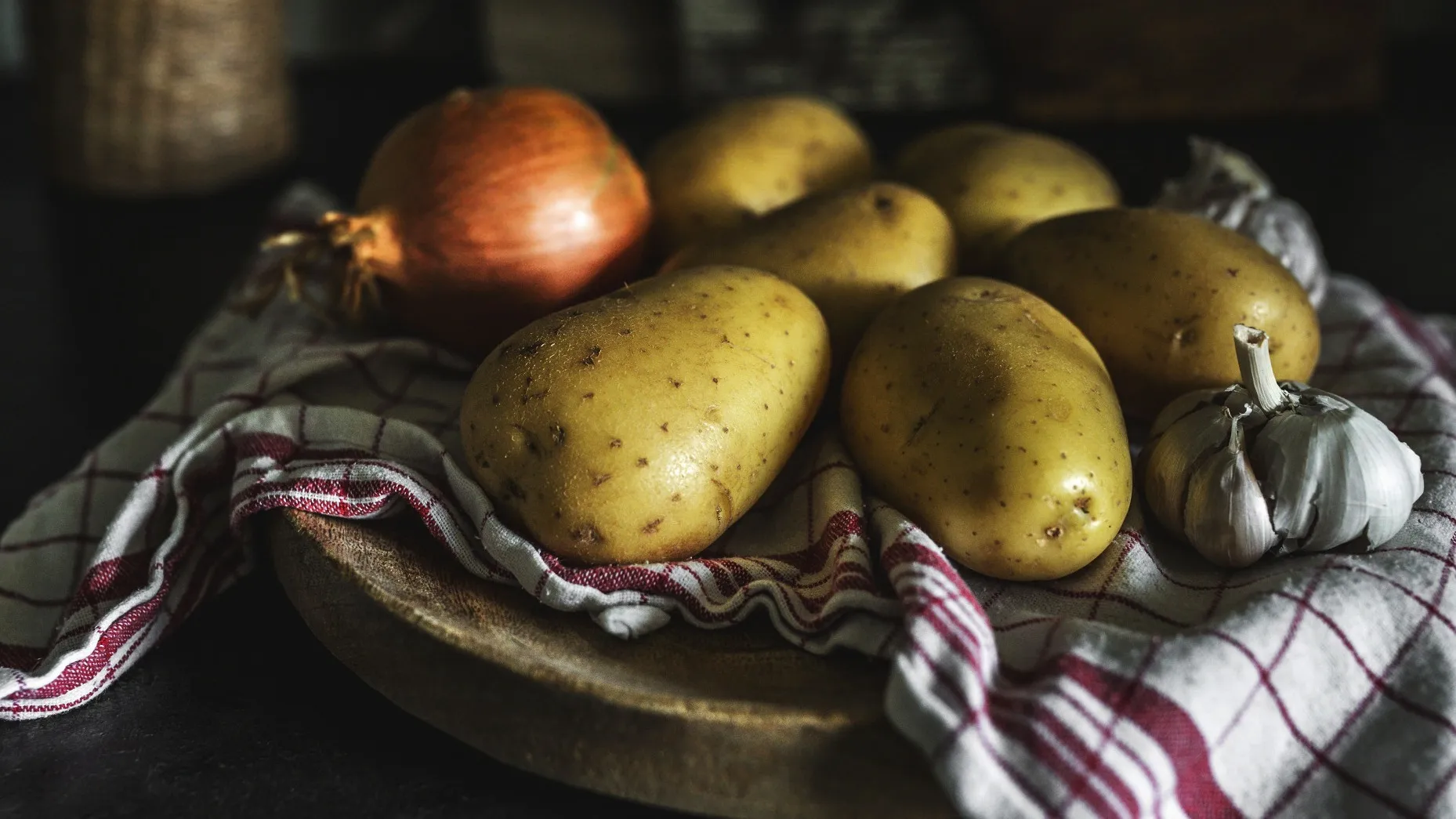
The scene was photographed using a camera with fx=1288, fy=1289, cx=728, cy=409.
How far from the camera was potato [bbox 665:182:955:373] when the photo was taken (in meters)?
0.91

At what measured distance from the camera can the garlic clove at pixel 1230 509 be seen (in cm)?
73

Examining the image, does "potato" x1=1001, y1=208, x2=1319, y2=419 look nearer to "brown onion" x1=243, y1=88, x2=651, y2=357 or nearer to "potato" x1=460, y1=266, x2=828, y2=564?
"potato" x1=460, y1=266, x2=828, y2=564

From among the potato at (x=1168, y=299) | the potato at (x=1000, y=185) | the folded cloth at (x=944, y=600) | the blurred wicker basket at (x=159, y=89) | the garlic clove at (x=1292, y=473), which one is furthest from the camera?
the blurred wicker basket at (x=159, y=89)

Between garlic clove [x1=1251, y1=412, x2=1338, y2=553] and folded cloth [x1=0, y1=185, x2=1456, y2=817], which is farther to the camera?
garlic clove [x1=1251, y1=412, x2=1338, y2=553]

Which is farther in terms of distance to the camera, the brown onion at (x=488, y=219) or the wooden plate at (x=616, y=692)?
the brown onion at (x=488, y=219)

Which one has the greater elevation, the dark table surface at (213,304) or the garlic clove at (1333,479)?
the garlic clove at (1333,479)

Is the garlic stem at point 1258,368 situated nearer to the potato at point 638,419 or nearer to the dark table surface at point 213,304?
the potato at point 638,419

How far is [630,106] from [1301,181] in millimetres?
982

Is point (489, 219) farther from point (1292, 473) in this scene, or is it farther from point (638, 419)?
point (1292, 473)

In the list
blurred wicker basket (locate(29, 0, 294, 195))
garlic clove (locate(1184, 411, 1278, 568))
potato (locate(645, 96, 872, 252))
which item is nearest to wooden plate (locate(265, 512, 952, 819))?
garlic clove (locate(1184, 411, 1278, 568))

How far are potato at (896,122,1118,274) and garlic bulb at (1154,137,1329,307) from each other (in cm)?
8

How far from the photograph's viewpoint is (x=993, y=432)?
74cm

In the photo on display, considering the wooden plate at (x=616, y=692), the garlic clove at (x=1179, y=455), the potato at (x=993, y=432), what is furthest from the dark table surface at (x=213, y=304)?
the garlic clove at (x=1179, y=455)

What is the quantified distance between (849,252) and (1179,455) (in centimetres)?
27
